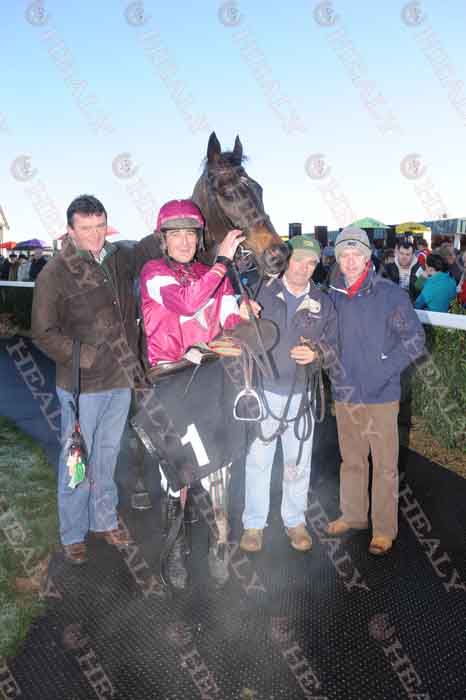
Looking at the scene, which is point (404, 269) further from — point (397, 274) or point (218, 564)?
point (218, 564)

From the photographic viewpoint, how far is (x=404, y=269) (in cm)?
901

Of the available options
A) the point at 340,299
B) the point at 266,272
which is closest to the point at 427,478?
the point at 340,299

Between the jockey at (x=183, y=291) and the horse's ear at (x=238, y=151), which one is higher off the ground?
the horse's ear at (x=238, y=151)

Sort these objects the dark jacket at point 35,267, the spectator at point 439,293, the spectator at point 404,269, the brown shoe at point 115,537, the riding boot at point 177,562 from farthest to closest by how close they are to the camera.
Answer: the dark jacket at point 35,267 → the spectator at point 404,269 → the spectator at point 439,293 → the brown shoe at point 115,537 → the riding boot at point 177,562

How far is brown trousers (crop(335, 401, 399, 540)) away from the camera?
347cm

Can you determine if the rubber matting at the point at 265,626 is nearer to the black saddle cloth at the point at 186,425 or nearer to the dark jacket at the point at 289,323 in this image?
the black saddle cloth at the point at 186,425

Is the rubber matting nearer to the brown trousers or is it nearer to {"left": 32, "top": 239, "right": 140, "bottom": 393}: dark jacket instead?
the brown trousers

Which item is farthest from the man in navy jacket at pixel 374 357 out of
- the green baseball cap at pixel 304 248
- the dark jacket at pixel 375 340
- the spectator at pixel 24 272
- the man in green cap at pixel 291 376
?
the spectator at pixel 24 272

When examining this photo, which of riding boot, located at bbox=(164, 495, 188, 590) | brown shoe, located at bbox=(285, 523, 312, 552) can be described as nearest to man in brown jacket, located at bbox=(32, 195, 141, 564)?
riding boot, located at bbox=(164, 495, 188, 590)

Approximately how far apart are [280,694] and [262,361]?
1.56m

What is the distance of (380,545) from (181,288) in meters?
2.10

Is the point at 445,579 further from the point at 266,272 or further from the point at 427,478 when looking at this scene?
the point at 266,272

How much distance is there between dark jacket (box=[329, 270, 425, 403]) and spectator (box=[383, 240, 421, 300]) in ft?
18.6

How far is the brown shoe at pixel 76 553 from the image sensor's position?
331 centimetres
